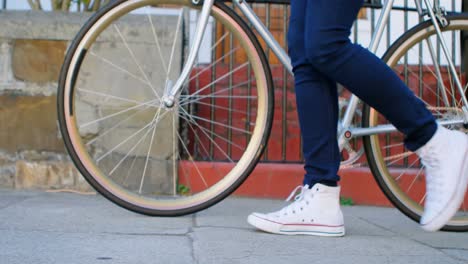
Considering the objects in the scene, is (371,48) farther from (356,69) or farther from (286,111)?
(286,111)

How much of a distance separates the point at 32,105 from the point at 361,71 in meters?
1.87

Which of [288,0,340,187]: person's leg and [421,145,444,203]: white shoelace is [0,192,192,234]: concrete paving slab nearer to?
[288,0,340,187]: person's leg

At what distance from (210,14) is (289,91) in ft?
4.14

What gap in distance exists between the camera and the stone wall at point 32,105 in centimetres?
306

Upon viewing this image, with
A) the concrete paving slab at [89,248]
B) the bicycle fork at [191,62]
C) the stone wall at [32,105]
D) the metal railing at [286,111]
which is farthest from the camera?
the metal railing at [286,111]

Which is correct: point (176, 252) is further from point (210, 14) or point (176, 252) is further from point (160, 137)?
point (160, 137)

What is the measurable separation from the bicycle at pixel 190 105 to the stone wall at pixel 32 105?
0.15 m

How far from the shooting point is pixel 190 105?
307 centimetres

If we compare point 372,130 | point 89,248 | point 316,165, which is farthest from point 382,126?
point 89,248

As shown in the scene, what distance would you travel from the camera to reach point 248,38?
232 cm

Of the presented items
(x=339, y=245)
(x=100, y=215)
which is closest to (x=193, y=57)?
(x=100, y=215)

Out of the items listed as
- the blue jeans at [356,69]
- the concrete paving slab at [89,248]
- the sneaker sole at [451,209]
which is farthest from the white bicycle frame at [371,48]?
the concrete paving slab at [89,248]

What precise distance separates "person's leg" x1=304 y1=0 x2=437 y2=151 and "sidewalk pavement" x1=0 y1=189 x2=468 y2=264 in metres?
0.37

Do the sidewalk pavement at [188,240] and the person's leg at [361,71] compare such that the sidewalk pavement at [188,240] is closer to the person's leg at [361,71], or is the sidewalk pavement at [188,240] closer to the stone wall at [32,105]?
the person's leg at [361,71]
